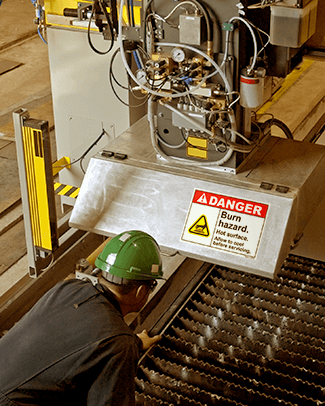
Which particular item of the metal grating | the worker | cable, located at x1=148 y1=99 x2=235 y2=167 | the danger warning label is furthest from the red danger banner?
the worker

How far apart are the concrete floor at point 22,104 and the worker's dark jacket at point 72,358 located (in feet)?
6.03

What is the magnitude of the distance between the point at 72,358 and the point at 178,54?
162cm

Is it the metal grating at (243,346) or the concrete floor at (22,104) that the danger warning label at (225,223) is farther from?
the concrete floor at (22,104)

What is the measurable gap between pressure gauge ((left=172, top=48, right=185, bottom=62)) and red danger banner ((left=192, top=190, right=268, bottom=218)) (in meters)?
0.74

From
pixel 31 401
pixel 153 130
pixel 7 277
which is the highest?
pixel 153 130

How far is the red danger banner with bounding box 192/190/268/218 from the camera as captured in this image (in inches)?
126

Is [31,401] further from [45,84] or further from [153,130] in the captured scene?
[45,84]

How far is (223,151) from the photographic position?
11.1 feet

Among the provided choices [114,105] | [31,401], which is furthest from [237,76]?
[31,401]

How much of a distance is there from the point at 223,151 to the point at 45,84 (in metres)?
5.11

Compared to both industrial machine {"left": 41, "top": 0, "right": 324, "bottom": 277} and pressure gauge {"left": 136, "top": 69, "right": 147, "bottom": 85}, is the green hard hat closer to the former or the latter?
industrial machine {"left": 41, "top": 0, "right": 324, "bottom": 277}

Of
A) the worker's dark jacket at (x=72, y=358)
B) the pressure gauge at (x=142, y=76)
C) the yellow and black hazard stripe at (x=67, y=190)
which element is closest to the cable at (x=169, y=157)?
the pressure gauge at (x=142, y=76)

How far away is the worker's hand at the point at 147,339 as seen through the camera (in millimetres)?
3131

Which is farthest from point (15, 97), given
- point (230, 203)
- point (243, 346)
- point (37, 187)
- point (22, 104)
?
point (243, 346)
